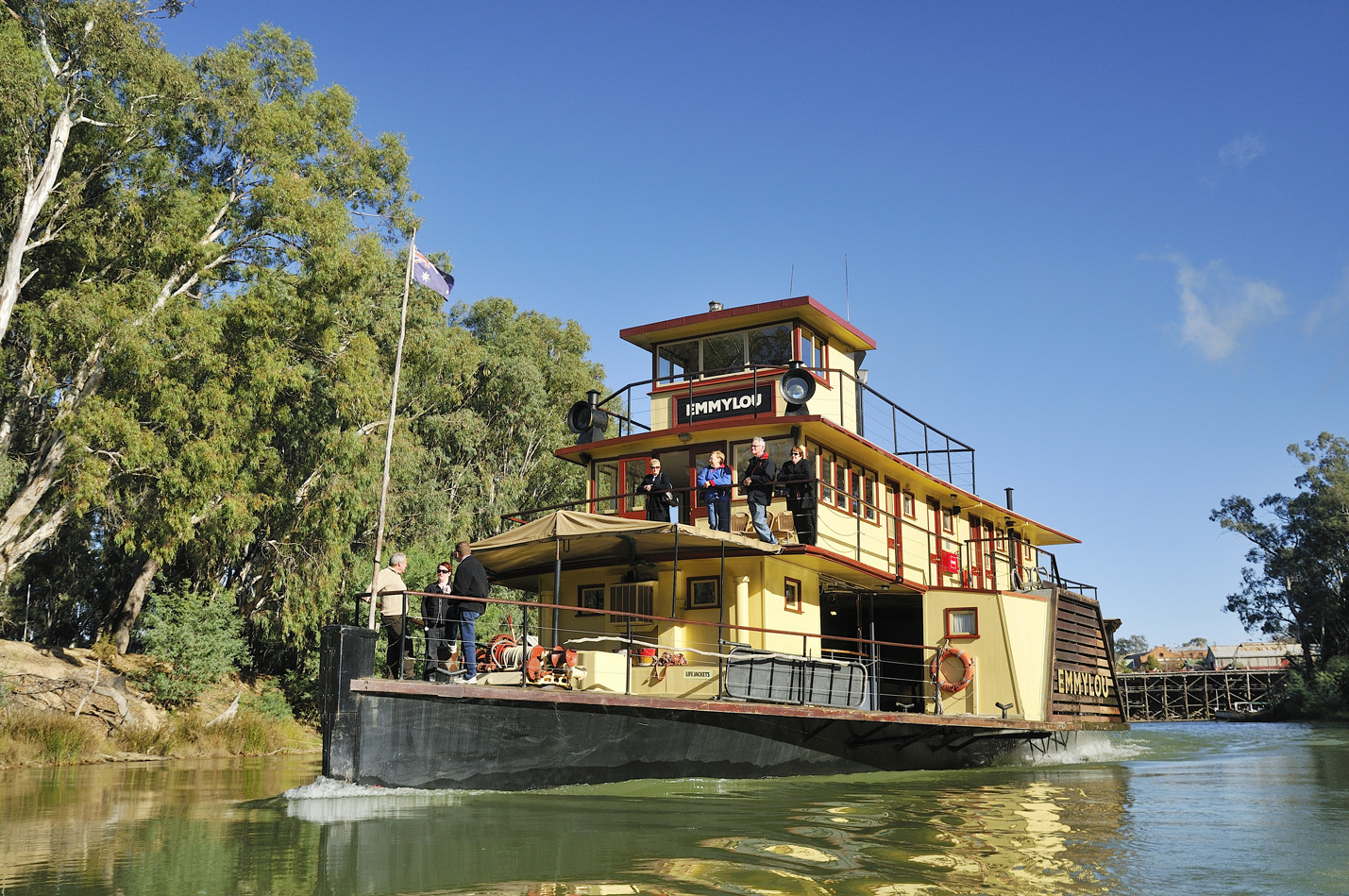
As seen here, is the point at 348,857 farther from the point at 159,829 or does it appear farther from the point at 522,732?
the point at 522,732

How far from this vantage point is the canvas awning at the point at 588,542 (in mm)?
12211

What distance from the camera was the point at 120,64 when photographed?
2234 cm

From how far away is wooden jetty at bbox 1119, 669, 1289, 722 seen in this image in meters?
63.5

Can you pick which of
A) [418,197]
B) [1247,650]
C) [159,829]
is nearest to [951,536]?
[159,829]

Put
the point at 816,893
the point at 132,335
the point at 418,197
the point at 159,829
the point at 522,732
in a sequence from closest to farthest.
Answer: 1. the point at 816,893
2. the point at 159,829
3. the point at 522,732
4. the point at 132,335
5. the point at 418,197

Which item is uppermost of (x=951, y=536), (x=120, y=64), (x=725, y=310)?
(x=120, y=64)

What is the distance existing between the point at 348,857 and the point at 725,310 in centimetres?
1060

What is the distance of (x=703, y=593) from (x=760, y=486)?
172 cm

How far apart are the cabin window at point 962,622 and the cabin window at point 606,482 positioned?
5123 mm

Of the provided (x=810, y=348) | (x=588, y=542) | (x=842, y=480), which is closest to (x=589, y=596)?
(x=588, y=542)

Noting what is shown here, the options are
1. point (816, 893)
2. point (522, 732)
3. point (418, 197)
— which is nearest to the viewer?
point (816, 893)

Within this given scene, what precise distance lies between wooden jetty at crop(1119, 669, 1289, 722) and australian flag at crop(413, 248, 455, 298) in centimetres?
5476

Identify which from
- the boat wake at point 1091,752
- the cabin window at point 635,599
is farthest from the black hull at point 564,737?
the boat wake at point 1091,752

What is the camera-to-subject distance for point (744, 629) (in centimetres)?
1232
